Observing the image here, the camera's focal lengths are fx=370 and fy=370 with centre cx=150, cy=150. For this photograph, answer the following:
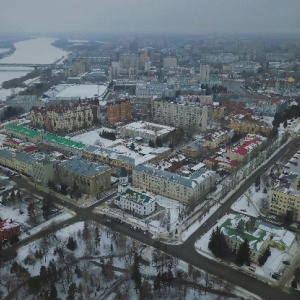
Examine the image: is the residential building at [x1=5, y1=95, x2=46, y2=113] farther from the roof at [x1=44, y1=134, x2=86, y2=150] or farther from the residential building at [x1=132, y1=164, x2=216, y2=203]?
the residential building at [x1=132, y1=164, x2=216, y2=203]

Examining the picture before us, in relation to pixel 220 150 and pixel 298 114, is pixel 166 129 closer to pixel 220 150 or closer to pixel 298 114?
pixel 220 150

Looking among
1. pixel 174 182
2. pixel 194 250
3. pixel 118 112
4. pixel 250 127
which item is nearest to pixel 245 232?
pixel 194 250

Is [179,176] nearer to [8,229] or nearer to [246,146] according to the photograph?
[246,146]

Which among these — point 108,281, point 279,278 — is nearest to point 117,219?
point 108,281

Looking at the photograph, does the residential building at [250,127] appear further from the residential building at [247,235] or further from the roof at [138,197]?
the roof at [138,197]

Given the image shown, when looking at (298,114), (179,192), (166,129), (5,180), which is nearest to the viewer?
(179,192)

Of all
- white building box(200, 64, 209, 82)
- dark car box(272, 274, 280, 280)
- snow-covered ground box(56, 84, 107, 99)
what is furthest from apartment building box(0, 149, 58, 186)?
white building box(200, 64, 209, 82)
